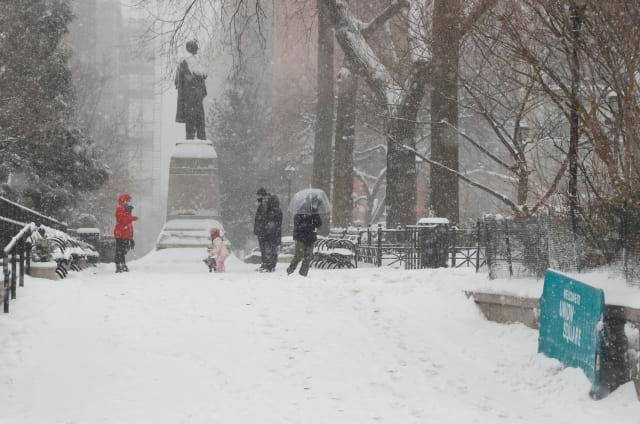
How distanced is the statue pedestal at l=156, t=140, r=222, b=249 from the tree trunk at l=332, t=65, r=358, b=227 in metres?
3.62

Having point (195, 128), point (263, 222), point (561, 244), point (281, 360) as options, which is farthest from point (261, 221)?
point (561, 244)

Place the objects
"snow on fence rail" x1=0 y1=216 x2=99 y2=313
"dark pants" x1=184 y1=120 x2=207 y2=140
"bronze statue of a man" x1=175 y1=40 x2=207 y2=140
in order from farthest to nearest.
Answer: "dark pants" x1=184 y1=120 x2=207 y2=140 < "bronze statue of a man" x1=175 y1=40 x2=207 y2=140 < "snow on fence rail" x1=0 y1=216 x2=99 y2=313

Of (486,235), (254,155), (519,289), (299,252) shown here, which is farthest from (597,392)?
(254,155)

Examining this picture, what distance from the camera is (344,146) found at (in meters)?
26.4

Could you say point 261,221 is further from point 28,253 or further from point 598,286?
point 598,286

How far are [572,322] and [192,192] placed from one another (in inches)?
722

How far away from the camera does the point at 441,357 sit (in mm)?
9305

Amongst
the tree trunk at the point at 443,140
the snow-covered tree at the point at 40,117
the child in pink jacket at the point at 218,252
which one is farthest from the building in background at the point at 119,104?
the tree trunk at the point at 443,140

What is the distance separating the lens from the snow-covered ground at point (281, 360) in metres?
7.31

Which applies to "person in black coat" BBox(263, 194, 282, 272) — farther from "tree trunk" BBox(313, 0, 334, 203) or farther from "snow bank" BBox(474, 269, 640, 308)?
"tree trunk" BBox(313, 0, 334, 203)

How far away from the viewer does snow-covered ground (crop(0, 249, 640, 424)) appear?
24.0 ft

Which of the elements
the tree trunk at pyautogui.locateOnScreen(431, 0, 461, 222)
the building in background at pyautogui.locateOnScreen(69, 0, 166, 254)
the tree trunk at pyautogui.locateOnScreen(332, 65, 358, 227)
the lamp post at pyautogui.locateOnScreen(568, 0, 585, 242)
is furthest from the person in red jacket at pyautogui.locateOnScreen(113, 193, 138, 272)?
the building in background at pyautogui.locateOnScreen(69, 0, 166, 254)

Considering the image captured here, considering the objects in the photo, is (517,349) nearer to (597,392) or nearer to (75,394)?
(597,392)

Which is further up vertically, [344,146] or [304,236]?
[344,146]
